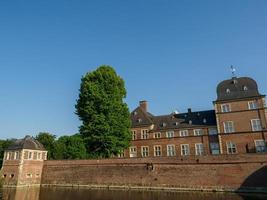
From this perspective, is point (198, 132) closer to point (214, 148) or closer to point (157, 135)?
point (214, 148)

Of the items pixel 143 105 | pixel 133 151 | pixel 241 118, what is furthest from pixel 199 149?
pixel 143 105

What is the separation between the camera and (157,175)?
29.0 metres

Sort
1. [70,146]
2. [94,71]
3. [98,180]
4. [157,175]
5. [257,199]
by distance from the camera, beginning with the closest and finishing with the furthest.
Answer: [257,199] < [157,175] < [98,180] < [94,71] < [70,146]

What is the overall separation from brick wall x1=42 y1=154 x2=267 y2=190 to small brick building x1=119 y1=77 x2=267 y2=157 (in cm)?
265

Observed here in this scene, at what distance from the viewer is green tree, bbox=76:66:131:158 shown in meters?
32.7

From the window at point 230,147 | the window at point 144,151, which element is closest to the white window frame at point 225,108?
the window at point 230,147

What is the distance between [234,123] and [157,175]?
42.1 ft

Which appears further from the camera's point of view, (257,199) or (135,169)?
(135,169)

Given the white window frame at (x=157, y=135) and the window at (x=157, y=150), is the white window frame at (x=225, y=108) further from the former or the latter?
the window at (x=157, y=150)

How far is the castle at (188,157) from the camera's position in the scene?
86.2 ft

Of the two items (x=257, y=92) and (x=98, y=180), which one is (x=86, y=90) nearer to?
(x=98, y=180)

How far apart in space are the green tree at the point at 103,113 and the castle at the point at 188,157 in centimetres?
259

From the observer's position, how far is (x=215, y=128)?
35.7m

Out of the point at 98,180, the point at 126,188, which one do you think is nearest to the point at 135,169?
the point at 126,188
